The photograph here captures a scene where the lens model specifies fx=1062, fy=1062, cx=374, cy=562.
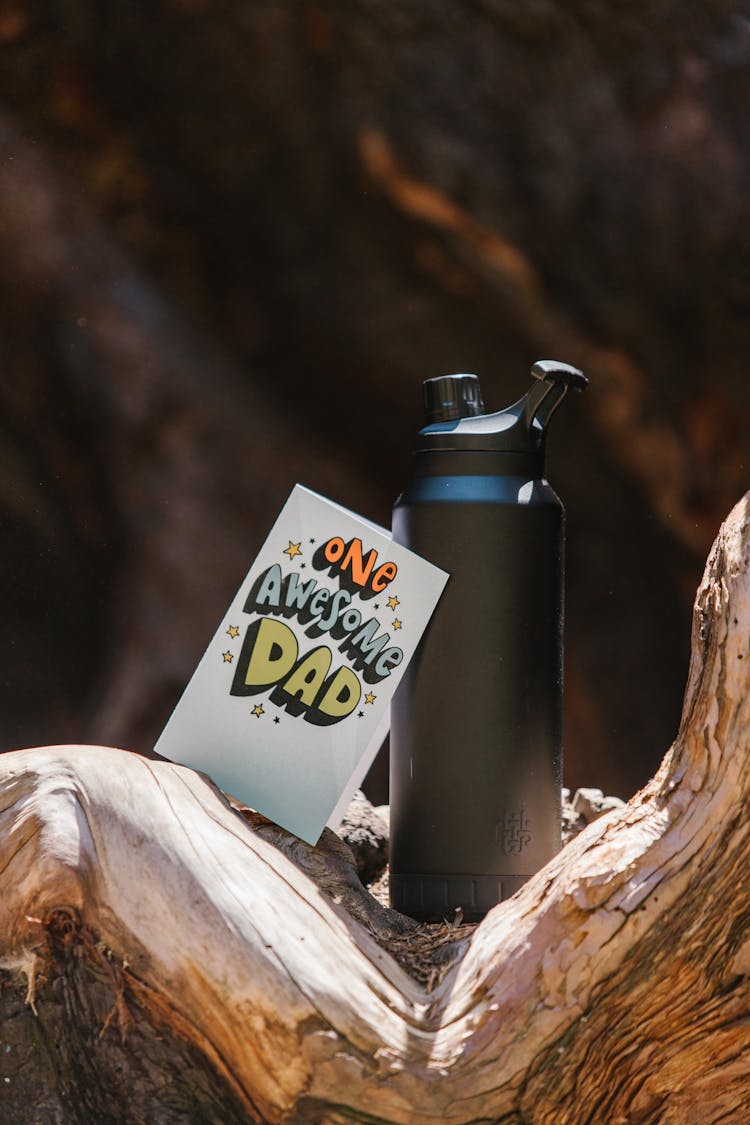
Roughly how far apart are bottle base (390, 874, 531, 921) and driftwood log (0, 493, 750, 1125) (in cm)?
10

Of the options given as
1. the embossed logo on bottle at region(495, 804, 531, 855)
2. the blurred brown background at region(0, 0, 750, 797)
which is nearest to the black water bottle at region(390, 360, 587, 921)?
the embossed logo on bottle at region(495, 804, 531, 855)

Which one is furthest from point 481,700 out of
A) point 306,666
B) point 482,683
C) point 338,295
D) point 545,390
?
point 338,295

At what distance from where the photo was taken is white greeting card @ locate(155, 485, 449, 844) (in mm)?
775

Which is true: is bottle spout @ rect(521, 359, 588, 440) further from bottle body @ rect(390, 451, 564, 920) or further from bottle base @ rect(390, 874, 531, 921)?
bottle base @ rect(390, 874, 531, 921)

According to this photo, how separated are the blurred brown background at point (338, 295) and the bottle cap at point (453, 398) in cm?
107

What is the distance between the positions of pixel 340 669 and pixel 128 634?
119 cm

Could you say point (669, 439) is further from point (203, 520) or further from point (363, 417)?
point (203, 520)

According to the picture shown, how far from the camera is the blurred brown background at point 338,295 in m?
1.77

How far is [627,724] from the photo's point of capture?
197cm

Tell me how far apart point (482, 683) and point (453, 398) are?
225 millimetres

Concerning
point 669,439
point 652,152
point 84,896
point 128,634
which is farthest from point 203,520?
point 84,896

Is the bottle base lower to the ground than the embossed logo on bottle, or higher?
lower

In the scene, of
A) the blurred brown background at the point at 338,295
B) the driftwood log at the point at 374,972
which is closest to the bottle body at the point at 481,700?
the driftwood log at the point at 374,972

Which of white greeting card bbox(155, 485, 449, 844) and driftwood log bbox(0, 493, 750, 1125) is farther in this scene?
white greeting card bbox(155, 485, 449, 844)
